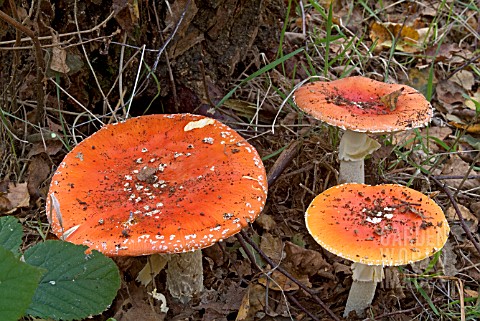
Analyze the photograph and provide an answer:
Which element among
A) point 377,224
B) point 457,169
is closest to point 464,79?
point 457,169

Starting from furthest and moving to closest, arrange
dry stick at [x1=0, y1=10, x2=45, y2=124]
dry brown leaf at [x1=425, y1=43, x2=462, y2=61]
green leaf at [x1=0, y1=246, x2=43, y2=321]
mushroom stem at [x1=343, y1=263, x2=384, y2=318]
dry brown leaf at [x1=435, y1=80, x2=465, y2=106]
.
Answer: dry brown leaf at [x1=425, y1=43, x2=462, y2=61] → dry brown leaf at [x1=435, y1=80, x2=465, y2=106] → dry stick at [x1=0, y1=10, x2=45, y2=124] → mushroom stem at [x1=343, y1=263, x2=384, y2=318] → green leaf at [x1=0, y1=246, x2=43, y2=321]

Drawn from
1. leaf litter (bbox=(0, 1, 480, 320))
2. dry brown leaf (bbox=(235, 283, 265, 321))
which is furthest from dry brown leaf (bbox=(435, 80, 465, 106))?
dry brown leaf (bbox=(235, 283, 265, 321))

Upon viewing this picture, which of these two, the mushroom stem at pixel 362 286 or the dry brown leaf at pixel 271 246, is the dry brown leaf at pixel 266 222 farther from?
the mushroom stem at pixel 362 286

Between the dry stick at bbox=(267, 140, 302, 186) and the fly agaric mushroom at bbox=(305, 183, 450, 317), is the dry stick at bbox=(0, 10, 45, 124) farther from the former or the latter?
the fly agaric mushroom at bbox=(305, 183, 450, 317)

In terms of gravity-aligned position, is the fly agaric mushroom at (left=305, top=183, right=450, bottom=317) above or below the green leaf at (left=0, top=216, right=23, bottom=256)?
below

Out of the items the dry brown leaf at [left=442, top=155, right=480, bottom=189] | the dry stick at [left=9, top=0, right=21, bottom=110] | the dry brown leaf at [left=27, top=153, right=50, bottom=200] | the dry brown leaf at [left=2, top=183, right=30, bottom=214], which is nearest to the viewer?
the dry stick at [left=9, top=0, right=21, bottom=110]

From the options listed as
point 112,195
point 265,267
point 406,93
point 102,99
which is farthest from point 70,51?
point 406,93
